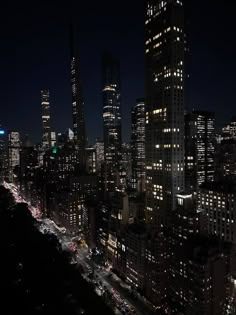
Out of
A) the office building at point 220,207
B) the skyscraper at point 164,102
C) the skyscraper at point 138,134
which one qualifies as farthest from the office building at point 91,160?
the office building at point 220,207

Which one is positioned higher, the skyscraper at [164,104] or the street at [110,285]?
the skyscraper at [164,104]

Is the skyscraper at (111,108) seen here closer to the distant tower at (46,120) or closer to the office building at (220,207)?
the distant tower at (46,120)

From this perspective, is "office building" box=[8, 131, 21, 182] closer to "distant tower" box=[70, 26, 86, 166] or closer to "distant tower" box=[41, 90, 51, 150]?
"distant tower" box=[41, 90, 51, 150]

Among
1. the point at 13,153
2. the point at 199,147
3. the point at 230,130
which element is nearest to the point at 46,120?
the point at 13,153

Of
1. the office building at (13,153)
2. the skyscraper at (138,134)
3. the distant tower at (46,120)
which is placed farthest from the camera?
the distant tower at (46,120)

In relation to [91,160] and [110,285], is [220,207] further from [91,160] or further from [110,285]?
[91,160]

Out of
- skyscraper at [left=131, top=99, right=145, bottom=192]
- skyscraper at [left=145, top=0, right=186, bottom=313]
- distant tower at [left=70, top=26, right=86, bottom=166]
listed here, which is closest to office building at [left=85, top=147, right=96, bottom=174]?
distant tower at [left=70, top=26, right=86, bottom=166]
